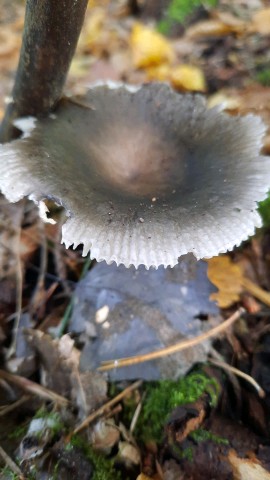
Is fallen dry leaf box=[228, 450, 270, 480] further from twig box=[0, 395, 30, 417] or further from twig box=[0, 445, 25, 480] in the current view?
twig box=[0, 395, 30, 417]

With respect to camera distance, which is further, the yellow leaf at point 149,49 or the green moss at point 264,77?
the yellow leaf at point 149,49

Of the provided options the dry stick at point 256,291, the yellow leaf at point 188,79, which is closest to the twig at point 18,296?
the dry stick at point 256,291

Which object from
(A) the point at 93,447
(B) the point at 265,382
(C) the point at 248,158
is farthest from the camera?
(C) the point at 248,158

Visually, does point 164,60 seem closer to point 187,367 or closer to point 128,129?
point 128,129

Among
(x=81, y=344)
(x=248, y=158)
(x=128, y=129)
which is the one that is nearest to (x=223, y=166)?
(x=248, y=158)

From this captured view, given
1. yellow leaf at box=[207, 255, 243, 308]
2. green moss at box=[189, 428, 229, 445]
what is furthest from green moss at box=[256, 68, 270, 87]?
green moss at box=[189, 428, 229, 445]

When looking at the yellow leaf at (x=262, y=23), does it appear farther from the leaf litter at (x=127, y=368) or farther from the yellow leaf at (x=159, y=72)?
the leaf litter at (x=127, y=368)

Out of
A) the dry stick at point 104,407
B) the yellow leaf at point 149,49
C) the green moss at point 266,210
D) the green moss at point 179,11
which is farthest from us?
the green moss at point 179,11
